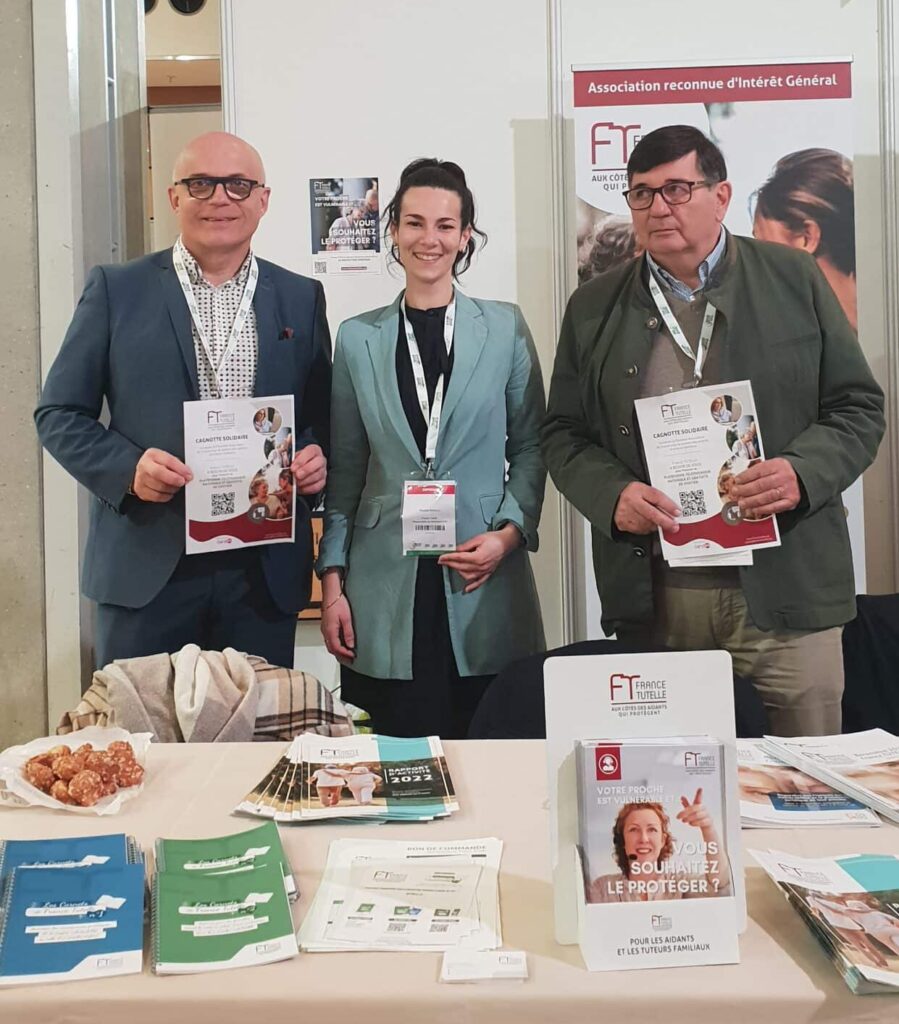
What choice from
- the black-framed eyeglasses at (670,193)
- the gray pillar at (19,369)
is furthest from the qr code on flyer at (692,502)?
the gray pillar at (19,369)

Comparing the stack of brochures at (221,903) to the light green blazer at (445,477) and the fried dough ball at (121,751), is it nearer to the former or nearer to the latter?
the fried dough ball at (121,751)

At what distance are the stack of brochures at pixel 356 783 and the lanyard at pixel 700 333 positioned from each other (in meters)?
1.30

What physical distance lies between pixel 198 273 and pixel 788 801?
1968 millimetres

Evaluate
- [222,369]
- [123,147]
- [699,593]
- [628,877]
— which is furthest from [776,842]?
[123,147]

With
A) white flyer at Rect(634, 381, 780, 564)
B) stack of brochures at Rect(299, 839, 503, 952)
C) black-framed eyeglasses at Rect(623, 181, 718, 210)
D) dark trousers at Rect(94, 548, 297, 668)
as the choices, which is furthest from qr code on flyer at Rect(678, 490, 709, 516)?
stack of brochures at Rect(299, 839, 503, 952)

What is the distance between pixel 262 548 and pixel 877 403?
5.19ft

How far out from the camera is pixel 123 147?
3564 millimetres

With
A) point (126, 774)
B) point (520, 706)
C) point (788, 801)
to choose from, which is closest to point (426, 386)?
point (520, 706)

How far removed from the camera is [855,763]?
155 centimetres

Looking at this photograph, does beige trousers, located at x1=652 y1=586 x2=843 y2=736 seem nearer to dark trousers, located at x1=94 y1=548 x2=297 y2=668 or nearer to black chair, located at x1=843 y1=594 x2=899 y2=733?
black chair, located at x1=843 y1=594 x2=899 y2=733

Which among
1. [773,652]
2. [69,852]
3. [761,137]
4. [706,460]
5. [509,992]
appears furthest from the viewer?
[761,137]

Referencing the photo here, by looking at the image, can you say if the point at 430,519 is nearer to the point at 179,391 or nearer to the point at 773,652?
the point at 179,391

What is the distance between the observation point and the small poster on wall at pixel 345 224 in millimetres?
3527

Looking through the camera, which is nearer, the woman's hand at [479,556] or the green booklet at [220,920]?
the green booklet at [220,920]
